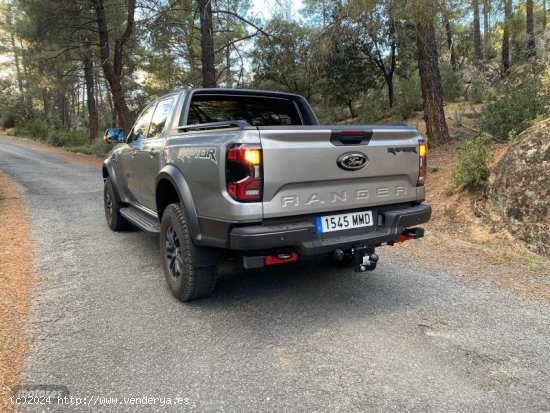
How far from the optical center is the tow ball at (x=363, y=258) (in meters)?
3.33

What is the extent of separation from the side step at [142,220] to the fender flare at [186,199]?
2.65 ft

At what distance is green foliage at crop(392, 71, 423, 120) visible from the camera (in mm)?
15945

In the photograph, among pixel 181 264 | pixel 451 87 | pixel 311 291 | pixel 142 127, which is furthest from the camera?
pixel 451 87

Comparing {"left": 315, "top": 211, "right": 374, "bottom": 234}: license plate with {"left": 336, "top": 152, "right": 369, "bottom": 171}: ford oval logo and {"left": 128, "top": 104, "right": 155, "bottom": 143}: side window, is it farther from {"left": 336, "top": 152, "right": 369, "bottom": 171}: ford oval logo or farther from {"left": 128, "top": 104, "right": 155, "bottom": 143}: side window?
{"left": 128, "top": 104, "right": 155, "bottom": 143}: side window

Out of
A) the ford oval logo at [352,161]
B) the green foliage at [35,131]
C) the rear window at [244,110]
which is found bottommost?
the ford oval logo at [352,161]

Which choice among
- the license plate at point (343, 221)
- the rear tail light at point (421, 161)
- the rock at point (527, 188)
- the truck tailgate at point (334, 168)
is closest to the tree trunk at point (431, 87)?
the rock at point (527, 188)

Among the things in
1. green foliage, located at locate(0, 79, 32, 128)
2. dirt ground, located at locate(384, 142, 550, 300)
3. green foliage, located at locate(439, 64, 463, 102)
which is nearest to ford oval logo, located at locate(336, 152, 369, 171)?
dirt ground, located at locate(384, 142, 550, 300)

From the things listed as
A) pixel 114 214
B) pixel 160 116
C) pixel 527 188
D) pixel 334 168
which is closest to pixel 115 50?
pixel 114 214

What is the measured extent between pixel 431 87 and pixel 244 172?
8198 mm

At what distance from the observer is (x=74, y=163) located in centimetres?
1617

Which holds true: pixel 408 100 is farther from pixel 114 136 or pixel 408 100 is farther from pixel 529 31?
pixel 114 136

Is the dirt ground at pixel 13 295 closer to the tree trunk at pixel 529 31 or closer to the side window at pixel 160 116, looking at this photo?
the side window at pixel 160 116

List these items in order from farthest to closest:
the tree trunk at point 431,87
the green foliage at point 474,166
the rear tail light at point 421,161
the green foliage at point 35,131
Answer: the green foliage at point 35,131
the tree trunk at point 431,87
the green foliage at point 474,166
the rear tail light at point 421,161

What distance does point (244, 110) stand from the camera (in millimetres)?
4641
